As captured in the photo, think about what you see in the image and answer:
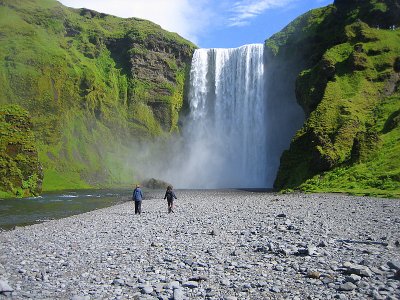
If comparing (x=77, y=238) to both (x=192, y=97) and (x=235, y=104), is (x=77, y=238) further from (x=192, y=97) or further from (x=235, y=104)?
(x=192, y=97)

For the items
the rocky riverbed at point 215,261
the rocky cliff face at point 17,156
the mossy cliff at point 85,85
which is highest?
the mossy cliff at point 85,85

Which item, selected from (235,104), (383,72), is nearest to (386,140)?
(383,72)

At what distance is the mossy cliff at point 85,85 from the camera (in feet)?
324

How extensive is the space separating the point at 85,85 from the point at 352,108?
80.2 meters

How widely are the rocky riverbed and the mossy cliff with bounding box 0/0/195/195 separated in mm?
56967

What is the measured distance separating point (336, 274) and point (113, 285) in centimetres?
643

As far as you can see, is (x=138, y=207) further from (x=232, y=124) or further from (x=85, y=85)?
(x=85, y=85)

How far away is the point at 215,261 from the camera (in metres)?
13.5

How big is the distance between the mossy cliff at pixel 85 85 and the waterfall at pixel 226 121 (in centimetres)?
1140

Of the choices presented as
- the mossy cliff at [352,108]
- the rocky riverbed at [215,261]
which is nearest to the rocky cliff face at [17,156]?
the mossy cliff at [352,108]

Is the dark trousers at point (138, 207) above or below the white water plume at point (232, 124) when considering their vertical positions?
below

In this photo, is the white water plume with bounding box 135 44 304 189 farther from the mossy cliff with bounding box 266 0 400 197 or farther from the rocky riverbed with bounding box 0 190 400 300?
the rocky riverbed with bounding box 0 190 400 300

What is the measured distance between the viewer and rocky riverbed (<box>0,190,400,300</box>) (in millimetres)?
10336

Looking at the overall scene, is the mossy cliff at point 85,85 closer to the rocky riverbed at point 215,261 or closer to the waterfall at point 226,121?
the waterfall at point 226,121
